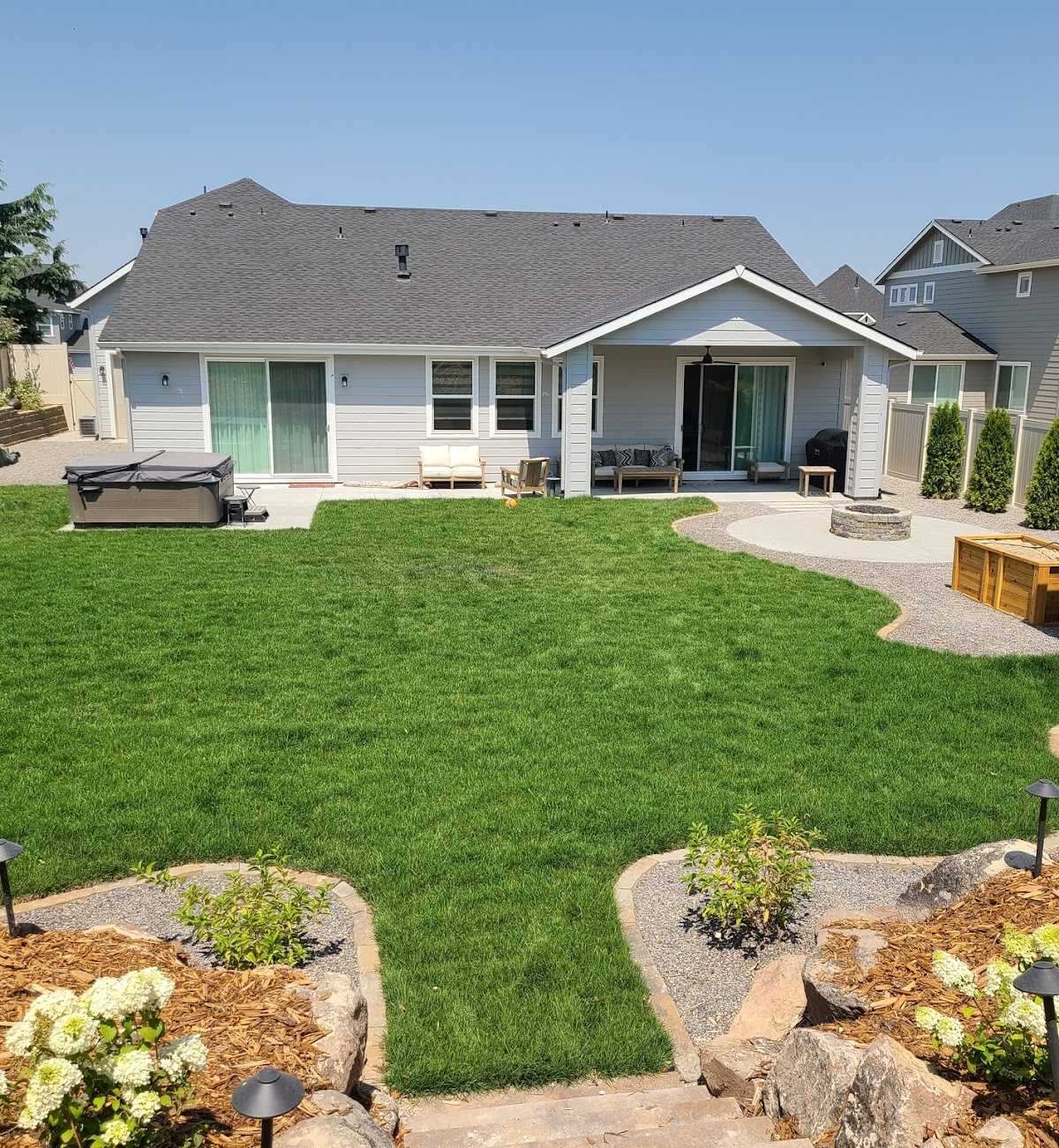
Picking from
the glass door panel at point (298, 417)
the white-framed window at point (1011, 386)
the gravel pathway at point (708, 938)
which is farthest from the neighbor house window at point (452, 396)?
the gravel pathway at point (708, 938)

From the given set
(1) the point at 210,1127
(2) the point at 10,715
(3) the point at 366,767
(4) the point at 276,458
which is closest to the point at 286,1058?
(1) the point at 210,1127

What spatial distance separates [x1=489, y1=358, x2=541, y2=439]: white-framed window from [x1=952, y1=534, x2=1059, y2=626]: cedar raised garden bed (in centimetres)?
1039

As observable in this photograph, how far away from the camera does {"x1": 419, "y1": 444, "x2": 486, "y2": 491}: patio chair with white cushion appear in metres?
20.2

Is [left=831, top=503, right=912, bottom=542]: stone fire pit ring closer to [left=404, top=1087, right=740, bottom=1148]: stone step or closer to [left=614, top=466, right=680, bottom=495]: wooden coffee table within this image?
[left=614, top=466, right=680, bottom=495]: wooden coffee table

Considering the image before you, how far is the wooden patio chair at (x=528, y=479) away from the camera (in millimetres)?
19016

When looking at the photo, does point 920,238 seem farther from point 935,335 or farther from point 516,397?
point 516,397

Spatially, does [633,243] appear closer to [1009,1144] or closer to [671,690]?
[671,690]

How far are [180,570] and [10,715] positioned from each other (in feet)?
16.3

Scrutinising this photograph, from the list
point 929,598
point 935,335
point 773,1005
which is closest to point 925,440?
point 935,335

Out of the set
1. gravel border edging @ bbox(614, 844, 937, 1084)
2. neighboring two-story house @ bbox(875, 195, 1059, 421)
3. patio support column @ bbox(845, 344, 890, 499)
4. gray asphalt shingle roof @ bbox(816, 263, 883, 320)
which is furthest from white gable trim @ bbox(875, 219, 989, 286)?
gravel border edging @ bbox(614, 844, 937, 1084)

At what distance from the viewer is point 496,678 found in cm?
880

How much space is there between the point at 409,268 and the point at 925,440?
445 inches

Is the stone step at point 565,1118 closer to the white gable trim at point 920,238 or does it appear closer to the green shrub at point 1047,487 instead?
the green shrub at point 1047,487

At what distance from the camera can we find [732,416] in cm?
2202
